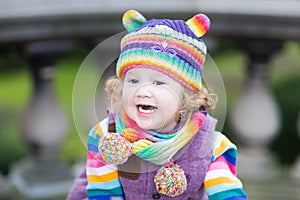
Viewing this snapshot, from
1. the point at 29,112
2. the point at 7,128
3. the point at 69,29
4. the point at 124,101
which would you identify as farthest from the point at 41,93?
the point at 7,128

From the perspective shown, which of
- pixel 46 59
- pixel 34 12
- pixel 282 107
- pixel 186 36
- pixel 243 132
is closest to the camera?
pixel 186 36

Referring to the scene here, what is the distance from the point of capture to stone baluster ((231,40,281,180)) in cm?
410

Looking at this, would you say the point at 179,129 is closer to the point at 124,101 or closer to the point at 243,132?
the point at 124,101

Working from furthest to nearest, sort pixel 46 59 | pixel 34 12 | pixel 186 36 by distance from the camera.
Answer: pixel 46 59 < pixel 34 12 < pixel 186 36

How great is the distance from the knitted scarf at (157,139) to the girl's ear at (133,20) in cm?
27

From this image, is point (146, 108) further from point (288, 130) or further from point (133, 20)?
point (288, 130)

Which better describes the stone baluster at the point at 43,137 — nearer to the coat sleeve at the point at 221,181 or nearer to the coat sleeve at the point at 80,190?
the coat sleeve at the point at 80,190

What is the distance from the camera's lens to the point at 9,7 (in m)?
3.39

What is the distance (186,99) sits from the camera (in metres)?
2.22

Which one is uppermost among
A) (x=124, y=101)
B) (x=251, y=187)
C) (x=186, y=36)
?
(x=186, y=36)

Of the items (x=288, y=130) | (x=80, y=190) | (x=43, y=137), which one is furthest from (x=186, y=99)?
(x=288, y=130)

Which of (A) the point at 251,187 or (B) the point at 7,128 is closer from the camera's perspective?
(A) the point at 251,187

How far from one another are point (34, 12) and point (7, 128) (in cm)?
302

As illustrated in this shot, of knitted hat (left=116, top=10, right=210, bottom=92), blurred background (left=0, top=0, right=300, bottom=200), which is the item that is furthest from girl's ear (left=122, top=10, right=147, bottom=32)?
blurred background (left=0, top=0, right=300, bottom=200)
